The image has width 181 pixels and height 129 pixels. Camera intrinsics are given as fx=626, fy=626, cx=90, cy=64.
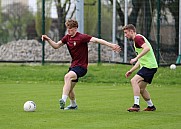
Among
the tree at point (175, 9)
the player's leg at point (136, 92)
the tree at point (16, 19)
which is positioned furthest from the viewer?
the tree at point (16, 19)

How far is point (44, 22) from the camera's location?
2742 cm

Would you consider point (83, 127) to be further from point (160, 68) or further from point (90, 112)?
point (160, 68)

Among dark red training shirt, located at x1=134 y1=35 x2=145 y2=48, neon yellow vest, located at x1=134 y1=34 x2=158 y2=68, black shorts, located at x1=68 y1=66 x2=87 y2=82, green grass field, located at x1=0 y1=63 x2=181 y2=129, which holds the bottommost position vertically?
green grass field, located at x1=0 y1=63 x2=181 y2=129

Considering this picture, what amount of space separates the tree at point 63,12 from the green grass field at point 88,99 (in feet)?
8.34

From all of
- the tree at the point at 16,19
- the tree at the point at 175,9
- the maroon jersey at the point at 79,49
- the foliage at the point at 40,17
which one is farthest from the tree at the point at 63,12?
the maroon jersey at the point at 79,49

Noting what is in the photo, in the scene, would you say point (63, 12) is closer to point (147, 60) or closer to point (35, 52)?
point (35, 52)

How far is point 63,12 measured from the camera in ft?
94.0

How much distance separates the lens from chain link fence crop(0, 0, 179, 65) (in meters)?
27.5

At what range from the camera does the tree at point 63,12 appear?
93.9 feet

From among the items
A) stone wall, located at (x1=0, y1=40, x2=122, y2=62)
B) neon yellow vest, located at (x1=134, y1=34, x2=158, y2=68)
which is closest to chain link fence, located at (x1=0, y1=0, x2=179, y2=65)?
A: stone wall, located at (x1=0, y1=40, x2=122, y2=62)

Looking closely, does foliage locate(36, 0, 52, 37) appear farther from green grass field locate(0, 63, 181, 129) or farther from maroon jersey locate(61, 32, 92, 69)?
maroon jersey locate(61, 32, 92, 69)

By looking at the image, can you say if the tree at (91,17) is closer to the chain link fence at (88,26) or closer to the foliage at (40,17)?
the chain link fence at (88,26)

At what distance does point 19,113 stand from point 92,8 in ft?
57.3

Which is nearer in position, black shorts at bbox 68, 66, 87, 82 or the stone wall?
black shorts at bbox 68, 66, 87, 82
